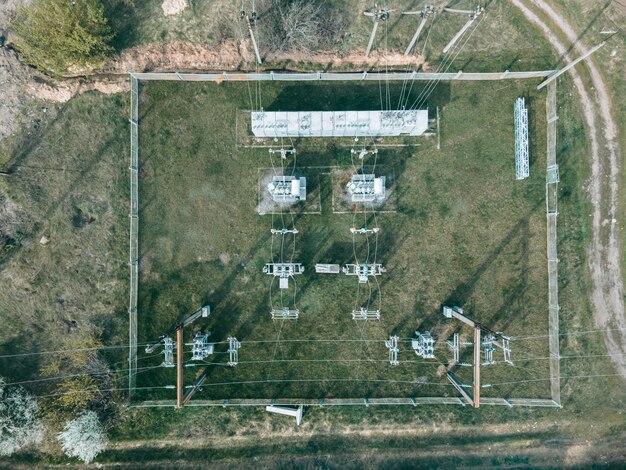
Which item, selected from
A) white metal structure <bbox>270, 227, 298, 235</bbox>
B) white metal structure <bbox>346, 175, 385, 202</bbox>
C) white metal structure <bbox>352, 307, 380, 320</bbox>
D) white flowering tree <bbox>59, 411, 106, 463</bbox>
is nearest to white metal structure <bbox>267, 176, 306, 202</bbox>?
white metal structure <bbox>270, 227, 298, 235</bbox>

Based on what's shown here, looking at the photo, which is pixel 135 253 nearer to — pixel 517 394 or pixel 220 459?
pixel 220 459

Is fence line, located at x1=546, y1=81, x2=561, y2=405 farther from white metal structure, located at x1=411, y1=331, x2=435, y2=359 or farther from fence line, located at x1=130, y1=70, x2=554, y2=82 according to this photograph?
white metal structure, located at x1=411, y1=331, x2=435, y2=359

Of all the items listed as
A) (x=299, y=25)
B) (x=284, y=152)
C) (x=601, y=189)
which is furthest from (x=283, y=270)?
(x=601, y=189)

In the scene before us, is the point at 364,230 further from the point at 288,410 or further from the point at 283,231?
the point at 288,410

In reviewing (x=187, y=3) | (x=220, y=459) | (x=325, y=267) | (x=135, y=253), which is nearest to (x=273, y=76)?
(x=187, y=3)

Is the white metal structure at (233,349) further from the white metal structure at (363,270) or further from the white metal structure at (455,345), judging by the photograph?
the white metal structure at (455,345)
